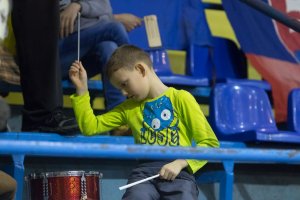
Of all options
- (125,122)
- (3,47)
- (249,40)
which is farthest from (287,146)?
(3,47)

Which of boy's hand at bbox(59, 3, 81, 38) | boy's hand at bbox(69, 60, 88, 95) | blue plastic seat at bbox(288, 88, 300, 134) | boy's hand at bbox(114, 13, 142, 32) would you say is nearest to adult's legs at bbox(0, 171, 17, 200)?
boy's hand at bbox(69, 60, 88, 95)

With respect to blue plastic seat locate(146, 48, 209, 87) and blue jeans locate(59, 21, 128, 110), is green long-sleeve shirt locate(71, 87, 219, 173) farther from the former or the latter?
blue plastic seat locate(146, 48, 209, 87)

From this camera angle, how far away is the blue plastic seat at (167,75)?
443 centimetres

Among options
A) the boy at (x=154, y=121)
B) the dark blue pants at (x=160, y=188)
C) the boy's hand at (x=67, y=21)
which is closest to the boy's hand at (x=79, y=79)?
the boy at (x=154, y=121)

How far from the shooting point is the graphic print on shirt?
Answer: 321 cm

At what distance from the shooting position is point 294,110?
176 inches

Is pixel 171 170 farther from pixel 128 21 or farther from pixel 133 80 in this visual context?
pixel 128 21

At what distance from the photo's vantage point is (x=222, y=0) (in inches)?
195

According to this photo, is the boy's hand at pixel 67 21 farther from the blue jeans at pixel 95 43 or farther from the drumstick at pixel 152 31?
the drumstick at pixel 152 31

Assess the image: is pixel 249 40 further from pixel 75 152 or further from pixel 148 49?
pixel 75 152

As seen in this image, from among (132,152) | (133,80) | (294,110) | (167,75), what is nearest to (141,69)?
(133,80)

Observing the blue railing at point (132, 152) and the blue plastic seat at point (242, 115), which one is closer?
the blue railing at point (132, 152)

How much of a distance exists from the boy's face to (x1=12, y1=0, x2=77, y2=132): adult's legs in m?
0.51

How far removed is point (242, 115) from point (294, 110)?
30cm
